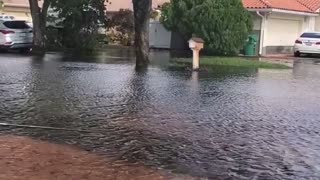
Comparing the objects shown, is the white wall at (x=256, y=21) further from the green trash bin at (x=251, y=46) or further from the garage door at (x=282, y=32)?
the green trash bin at (x=251, y=46)

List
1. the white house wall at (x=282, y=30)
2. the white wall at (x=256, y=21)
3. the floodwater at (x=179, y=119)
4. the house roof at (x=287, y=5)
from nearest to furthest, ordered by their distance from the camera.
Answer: the floodwater at (x=179, y=119), the house roof at (x=287, y=5), the white wall at (x=256, y=21), the white house wall at (x=282, y=30)

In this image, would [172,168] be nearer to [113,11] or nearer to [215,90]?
[215,90]

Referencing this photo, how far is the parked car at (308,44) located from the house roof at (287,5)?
69.9 inches

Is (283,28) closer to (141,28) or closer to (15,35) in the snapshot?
(141,28)

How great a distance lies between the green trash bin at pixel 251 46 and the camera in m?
30.3

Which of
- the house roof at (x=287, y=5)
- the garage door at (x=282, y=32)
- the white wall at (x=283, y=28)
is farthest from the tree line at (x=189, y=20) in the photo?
the garage door at (x=282, y=32)

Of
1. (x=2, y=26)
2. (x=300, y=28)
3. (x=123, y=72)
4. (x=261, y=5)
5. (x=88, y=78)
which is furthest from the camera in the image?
(x=300, y=28)

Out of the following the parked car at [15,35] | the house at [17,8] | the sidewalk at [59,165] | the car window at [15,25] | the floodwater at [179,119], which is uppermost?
the house at [17,8]

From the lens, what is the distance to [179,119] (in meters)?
9.81

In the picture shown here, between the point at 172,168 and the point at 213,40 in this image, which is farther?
the point at 213,40

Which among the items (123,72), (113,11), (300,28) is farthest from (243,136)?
(113,11)

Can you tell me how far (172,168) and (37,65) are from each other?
14.0m

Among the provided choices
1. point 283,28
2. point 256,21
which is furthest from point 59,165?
point 283,28

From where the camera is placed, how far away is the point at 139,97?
12328 mm
